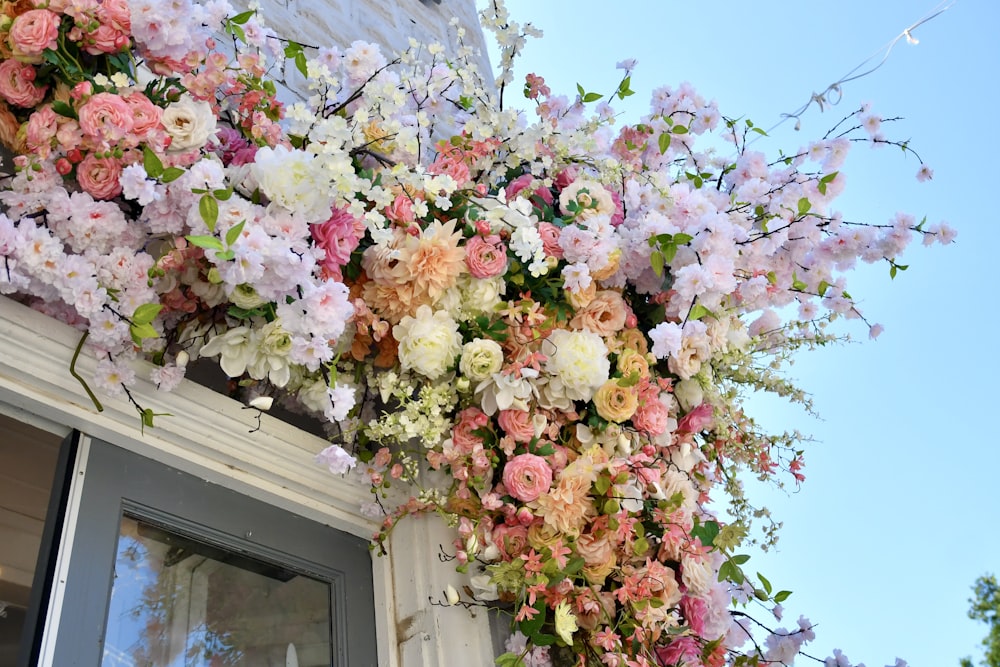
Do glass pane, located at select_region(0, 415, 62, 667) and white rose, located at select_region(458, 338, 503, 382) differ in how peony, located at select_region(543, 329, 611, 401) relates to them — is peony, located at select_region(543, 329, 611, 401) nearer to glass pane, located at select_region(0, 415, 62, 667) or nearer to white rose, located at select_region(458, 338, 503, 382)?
white rose, located at select_region(458, 338, 503, 382)

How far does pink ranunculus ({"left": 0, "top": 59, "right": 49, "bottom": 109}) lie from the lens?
3.92 feet

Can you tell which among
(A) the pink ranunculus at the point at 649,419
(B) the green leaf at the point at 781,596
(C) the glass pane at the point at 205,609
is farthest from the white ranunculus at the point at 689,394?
(C) the glass pane at the point at 205,609

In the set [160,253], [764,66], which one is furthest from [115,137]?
[764,66]

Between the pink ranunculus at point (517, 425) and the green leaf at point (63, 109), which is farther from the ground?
the green leaf at point (63, 109)

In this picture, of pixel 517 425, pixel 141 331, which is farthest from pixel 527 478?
pixel 141 331

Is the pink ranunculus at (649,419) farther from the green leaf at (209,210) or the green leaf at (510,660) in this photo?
the green leaf at (209,210)

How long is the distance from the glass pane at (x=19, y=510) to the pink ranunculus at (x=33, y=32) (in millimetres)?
500

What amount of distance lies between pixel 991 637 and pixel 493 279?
750 centimetres

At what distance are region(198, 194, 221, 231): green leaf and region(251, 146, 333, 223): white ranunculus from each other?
0.31 feet

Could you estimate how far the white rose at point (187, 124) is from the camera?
47.6 inches

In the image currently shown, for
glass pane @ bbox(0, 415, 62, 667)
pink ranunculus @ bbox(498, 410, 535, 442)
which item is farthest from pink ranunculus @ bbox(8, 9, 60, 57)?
pink ranunculus @ bbox(498, 410, 535, 442)

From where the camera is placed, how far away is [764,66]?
14.5 ft

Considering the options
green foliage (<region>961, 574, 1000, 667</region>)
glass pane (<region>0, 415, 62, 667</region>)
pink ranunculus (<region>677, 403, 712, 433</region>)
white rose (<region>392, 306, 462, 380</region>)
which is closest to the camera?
glass pane (<region>0, 415, 62, 667</region>)

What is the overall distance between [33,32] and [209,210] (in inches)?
14.2
